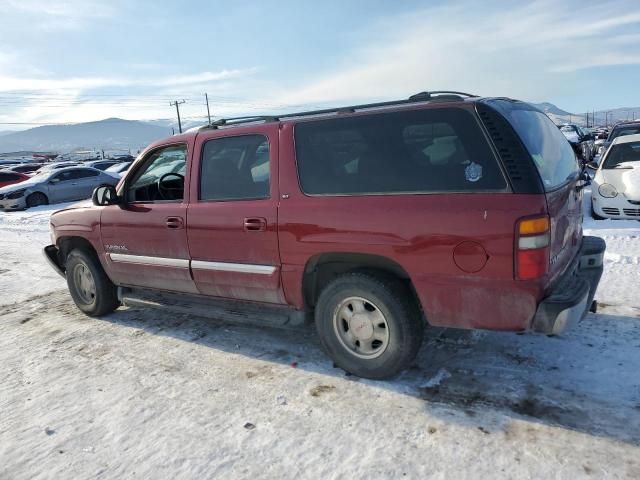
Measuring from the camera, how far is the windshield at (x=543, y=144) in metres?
3.10

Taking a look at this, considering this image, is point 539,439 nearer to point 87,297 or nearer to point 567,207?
point 567,207

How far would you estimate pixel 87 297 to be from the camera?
5.49 meters

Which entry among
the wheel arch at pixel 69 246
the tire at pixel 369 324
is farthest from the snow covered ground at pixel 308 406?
the wheel arch at pixel 69 246

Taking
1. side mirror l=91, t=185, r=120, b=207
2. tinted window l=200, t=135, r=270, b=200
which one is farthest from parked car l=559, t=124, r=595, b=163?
side mirror l=91, t=185, r=120, b=207

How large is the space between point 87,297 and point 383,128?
13.0ft

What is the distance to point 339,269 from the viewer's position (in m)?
3.69

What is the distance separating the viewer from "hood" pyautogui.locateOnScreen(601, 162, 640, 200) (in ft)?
26.2

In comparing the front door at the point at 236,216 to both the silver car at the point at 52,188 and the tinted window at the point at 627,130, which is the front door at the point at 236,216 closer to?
the tinted window at the point at 627,130

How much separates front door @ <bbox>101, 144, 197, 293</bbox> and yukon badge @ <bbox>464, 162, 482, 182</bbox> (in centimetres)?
241

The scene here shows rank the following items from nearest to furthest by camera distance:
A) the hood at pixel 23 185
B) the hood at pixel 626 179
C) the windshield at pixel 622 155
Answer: the hood at pixel 626 179 → the windshield at pixel 622 155 → the hood at pixel 23 185

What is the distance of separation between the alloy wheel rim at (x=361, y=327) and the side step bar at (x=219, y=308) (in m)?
0.38

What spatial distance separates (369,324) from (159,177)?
2573 millimetres

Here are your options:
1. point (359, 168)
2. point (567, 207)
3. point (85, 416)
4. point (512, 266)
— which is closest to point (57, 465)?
point (85, 416)

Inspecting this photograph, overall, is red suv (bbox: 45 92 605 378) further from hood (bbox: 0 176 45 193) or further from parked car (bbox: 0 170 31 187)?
parked car (bbox: 0 170 31 187)
